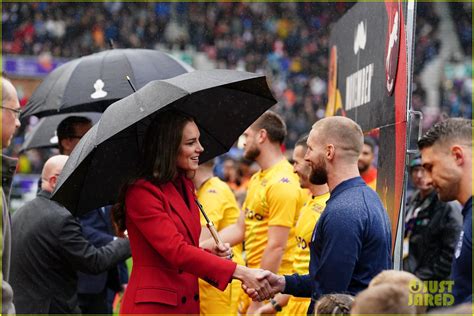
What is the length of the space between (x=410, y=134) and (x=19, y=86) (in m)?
20.9

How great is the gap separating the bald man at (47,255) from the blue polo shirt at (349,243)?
2162 millimetres

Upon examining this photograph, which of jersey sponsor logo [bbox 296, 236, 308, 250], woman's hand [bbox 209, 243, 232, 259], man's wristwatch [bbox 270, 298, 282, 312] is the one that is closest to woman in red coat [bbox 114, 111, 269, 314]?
woman's hand [bbox 209, 243, 232, 259]

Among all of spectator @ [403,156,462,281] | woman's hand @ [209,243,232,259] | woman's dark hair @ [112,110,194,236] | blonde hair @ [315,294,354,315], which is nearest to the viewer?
blonde hair @ [315,294,354,315]

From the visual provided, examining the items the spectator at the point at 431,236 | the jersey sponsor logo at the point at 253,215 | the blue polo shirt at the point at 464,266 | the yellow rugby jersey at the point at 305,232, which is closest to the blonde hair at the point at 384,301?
the blue polo shirt at the point at 464,266

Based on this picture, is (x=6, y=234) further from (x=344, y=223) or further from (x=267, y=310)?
(x=267, y=310)

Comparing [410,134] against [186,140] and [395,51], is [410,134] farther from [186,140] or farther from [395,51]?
[186,140]

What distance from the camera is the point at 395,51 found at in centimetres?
469

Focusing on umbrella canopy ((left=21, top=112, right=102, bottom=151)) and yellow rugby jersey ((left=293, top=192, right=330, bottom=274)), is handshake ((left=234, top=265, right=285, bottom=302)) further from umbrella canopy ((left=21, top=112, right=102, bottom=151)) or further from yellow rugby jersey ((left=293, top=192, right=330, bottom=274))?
umbrella canopy ((left=21, top=112, right=102, bottom=151))

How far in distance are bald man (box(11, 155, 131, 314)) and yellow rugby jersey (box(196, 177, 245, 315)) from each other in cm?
93

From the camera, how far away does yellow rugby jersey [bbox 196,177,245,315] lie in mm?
6191

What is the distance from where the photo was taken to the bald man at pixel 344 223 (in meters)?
3.82

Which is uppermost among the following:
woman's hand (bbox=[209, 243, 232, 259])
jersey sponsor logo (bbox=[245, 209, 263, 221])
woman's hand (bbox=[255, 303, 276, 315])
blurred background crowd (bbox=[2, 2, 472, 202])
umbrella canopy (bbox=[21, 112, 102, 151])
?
blurred background crowd (bbox=[2, 2, 472, 202])

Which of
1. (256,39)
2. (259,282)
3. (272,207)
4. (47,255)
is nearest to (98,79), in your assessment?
(47,255)

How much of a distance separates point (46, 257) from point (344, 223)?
8.33ft
